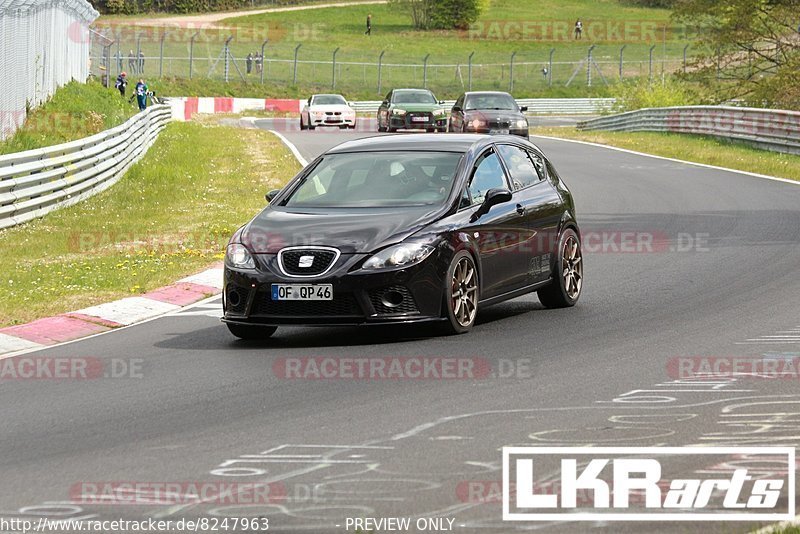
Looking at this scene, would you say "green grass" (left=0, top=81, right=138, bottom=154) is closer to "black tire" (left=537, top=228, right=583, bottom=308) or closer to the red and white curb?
the red and white curb

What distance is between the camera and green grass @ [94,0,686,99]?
271ft

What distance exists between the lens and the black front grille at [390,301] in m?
10.3

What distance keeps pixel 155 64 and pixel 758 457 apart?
75436 mm

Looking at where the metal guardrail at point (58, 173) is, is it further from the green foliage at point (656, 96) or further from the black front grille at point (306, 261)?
the green foliage at point (656, 96)

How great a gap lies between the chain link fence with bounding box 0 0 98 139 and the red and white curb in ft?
41.4

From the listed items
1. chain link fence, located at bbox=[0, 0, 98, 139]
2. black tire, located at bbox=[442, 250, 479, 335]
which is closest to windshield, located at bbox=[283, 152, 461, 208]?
black tire, located at bbox=[442, 250, 479, 335]

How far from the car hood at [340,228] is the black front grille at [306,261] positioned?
0.07 m

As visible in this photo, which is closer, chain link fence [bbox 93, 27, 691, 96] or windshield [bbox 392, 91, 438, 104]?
windshield [bbox 392, 91, 438, 104]

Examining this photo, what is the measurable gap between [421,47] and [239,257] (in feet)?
305

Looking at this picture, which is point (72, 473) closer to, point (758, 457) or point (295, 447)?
point (295, 447)

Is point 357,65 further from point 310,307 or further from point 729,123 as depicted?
point 310,307

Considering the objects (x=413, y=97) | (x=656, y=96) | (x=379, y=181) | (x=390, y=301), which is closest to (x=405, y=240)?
(x=390, y=301)

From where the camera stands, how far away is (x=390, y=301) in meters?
10.3

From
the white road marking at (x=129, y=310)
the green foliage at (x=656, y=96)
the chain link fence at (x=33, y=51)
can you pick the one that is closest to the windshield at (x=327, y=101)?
the chain link fence at (x=33, y=51)
